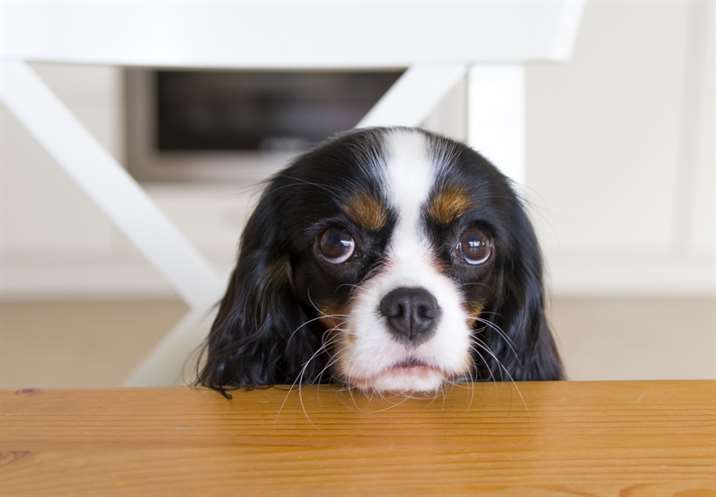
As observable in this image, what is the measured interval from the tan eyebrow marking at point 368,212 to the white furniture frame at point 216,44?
26 centimetres

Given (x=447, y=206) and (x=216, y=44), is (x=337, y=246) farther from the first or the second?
(x=216, y=44)

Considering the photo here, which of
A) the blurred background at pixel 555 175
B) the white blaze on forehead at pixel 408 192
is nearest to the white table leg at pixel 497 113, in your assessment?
the white blaze on forehead at pixel 408 192

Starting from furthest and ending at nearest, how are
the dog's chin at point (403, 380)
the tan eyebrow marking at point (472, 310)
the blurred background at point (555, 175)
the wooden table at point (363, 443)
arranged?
the blurred background at point (555, 175)
the tan eyebrow marking at point (472, 310)
the dog's chin at point (403, 380)
the wooden table at point (363, 443)

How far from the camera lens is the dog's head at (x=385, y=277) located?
2.49 ft

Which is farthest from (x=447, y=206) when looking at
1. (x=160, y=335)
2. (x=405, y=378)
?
(x=160, y=335)

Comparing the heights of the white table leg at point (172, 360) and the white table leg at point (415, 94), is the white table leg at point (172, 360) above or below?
below

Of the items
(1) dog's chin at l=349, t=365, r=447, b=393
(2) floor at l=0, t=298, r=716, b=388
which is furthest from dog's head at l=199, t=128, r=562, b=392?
(2) floor at l=0, t=298, r=716, b=388

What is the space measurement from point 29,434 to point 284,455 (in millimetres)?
160

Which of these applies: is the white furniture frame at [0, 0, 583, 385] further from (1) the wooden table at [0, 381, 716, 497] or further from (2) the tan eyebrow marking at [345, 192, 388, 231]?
(1) the wooden table at [0, 381, 716, 497]

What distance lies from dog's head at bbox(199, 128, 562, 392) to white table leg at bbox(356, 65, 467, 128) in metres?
0.13

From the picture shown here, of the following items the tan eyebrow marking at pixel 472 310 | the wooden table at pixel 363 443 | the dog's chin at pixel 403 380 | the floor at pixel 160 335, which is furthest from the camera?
the floor at pixel 160 335

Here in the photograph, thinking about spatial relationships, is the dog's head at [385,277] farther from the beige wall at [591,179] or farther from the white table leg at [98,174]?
the beige wall at [591,179]

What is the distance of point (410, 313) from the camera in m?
0.74

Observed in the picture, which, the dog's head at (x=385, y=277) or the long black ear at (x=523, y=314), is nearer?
the dog's head at (x=385, y=277)
